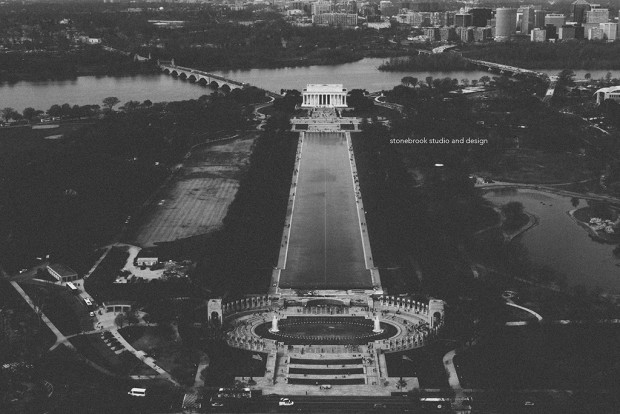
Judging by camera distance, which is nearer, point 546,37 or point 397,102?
point 397,102

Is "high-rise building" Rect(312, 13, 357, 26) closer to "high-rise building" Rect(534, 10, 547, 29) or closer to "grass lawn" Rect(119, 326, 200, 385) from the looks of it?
"high-rise building" Rect(534, 10, 547, 29)

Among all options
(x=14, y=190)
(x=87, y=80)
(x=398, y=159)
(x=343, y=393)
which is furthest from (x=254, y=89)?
(x=343, y=393)

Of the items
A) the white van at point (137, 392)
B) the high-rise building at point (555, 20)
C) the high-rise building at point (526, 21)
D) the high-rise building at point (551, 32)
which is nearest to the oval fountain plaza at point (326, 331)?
the white van at point (137, 392)

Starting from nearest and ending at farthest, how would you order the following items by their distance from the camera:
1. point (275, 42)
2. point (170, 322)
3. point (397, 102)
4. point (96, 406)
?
point (96, 406)
point (170, 322)
point (397, 102)
point (275, 42)

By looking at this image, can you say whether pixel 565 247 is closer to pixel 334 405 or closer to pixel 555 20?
pixel 334 405

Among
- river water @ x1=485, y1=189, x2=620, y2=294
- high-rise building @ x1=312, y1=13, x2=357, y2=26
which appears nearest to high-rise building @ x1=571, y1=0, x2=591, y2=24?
high-rise building @ x1=312, y1=13, x2=357, y2=26

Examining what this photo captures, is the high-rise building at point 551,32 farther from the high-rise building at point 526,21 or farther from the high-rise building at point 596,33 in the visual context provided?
the high-rise building at point 526,21

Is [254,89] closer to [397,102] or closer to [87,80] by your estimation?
[397,102]
